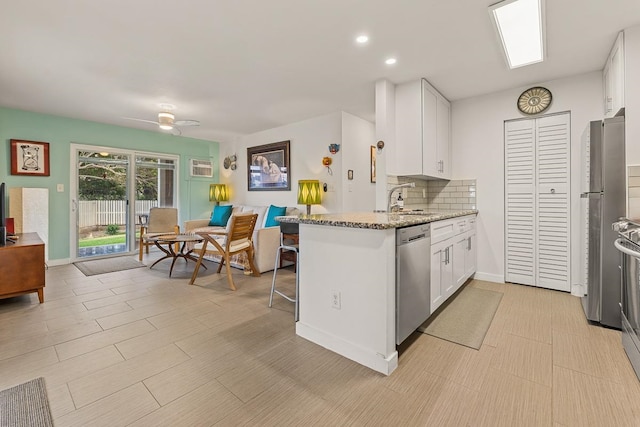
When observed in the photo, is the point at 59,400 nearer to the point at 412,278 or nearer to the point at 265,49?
the point at 412,278

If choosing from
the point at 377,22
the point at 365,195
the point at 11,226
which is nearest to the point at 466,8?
the point at 377,22

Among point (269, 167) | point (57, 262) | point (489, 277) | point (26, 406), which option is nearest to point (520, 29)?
point (489, 277)

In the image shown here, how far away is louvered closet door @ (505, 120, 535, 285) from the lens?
3.38 meters

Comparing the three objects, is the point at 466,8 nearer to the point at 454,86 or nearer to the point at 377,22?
the point at 377,22

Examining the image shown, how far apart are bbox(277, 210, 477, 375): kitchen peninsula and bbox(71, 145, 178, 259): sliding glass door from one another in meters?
4.77

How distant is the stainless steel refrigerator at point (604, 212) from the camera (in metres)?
2.26

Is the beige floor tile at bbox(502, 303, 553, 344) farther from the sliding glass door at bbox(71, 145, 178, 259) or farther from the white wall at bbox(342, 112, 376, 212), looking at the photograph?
the sliding glass door at bbox(71, 145, 178, 259)

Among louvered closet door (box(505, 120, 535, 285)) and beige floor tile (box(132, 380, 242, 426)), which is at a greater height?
louvered closet door (box(505, 120, 535, 285))

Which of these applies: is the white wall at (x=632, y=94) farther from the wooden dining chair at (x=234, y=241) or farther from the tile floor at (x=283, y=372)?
the wooden dining chair at (x=234, y=241)

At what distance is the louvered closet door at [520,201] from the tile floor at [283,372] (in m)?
0.76

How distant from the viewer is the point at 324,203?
4.71 metres

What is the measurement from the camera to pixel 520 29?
233 centimetres

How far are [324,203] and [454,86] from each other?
2389 mm

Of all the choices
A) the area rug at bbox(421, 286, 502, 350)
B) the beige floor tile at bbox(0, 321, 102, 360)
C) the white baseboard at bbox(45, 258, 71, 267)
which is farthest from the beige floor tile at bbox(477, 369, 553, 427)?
the white baseboard at bbox(45, 258, 71, 267)
